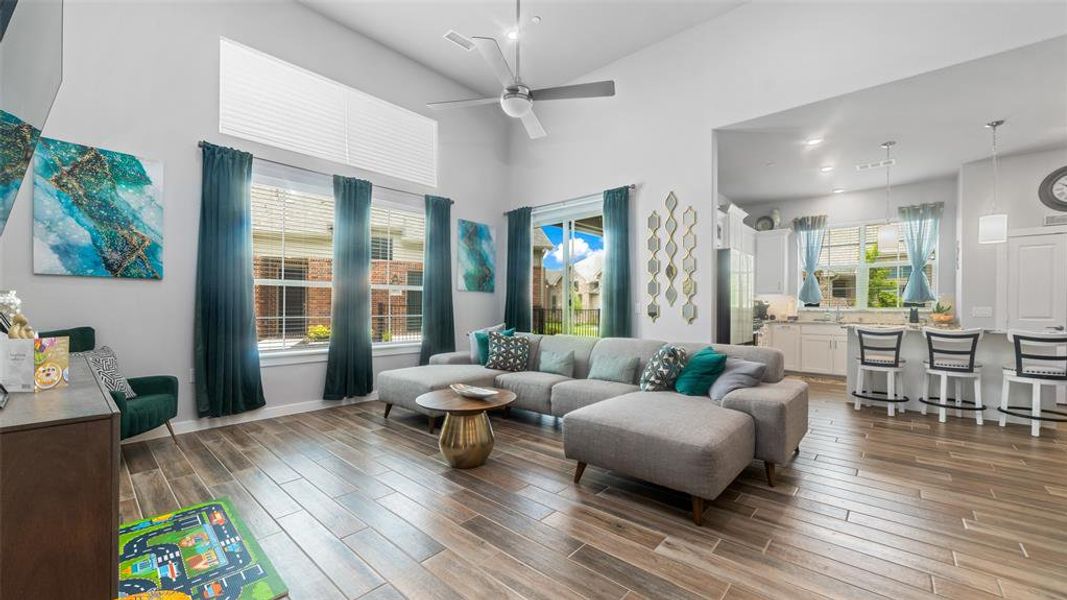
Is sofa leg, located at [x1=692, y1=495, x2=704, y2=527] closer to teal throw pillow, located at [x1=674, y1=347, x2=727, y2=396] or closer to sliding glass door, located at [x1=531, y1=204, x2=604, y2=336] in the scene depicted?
teal throw pillow, located at [x1=674, y1=347, x2=727, y2=396]

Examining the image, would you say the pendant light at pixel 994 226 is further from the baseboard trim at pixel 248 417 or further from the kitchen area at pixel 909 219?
the baseboard trim at pixel 248 417

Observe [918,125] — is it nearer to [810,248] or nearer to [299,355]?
[810,248]

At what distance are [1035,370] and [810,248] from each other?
4106mm

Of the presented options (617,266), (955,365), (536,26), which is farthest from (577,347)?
(955,365)

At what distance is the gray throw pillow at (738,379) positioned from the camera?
296cm

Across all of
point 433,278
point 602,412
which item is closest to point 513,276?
point 433,278

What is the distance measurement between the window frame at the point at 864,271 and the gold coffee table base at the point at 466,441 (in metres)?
7.03

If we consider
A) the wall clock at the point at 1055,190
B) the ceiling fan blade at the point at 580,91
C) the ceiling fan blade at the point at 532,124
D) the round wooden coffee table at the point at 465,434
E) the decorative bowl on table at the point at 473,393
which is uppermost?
the ceiling fan blade at the point at 580,91

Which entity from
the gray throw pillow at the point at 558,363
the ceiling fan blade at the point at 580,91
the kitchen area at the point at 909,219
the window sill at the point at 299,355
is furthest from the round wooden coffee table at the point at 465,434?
the kitchen area at the point at 909,219

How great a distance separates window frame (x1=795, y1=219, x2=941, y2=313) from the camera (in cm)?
642

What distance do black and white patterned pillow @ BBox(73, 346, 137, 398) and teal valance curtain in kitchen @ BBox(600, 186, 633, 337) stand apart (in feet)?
14.8

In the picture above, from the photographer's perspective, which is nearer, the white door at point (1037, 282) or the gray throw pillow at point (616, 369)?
the gray throw pillow at point (616, 369)

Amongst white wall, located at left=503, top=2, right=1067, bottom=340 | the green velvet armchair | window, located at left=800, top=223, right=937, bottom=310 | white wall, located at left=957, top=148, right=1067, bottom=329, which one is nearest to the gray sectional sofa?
white wall, located at left=503, top=2, right=1067, bottom=340

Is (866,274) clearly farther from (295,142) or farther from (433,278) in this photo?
(295,142)
